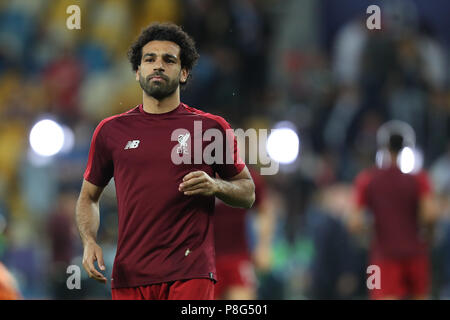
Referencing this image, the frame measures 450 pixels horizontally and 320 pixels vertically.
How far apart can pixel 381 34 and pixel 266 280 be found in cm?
381

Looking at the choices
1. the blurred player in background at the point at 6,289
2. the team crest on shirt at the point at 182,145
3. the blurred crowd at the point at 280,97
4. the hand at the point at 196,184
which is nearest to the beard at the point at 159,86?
the team crest on shirt at the point at 182,145

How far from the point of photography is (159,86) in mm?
4516

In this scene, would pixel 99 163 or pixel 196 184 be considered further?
pixel 99 163

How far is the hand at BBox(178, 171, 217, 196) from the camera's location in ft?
14.0

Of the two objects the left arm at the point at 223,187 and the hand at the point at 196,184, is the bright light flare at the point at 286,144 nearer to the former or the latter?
the left arm at the point at 223,187

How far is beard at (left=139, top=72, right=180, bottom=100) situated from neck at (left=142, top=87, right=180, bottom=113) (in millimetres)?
23

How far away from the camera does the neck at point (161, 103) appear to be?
459 cm

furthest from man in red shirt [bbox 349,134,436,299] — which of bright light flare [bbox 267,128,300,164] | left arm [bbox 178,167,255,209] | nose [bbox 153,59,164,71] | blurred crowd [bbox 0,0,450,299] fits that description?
nose [bbox 153,59,164,71]

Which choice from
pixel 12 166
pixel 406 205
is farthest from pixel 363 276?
pixel 12 166

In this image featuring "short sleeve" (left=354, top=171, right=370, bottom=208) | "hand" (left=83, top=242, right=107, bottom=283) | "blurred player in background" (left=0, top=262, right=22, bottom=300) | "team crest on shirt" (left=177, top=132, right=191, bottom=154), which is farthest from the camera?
"short sleeve" (left=354, top=171, right=370, bottom=208)

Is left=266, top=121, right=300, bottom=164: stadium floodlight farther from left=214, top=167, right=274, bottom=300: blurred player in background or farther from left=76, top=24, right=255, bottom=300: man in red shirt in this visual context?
left=76, top=24, right=255, bottom=300: man in red shirt

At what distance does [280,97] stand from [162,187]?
800 centimetres

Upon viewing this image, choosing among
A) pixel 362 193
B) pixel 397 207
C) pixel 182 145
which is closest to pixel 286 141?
pixel 362 193

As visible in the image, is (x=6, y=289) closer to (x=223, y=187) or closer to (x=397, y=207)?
(x=223, y=187)
